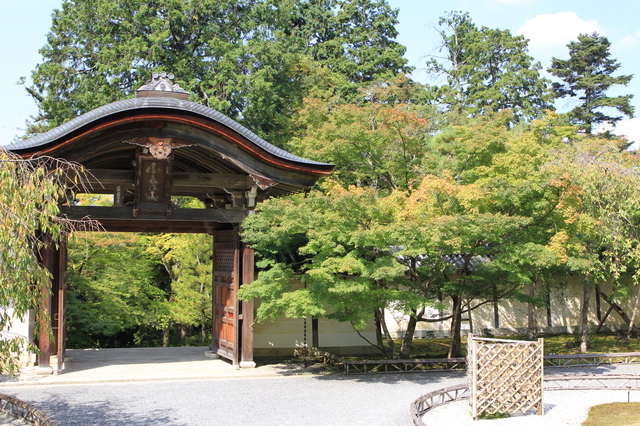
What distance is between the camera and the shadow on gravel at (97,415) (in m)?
9.12

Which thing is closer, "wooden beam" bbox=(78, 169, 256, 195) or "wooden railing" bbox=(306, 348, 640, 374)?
"wooden beam" bbox=(78, 169, 256, 195)

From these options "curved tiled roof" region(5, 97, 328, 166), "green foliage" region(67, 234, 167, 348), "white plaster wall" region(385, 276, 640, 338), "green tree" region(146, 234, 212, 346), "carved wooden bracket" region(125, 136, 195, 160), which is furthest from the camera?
"white plaster wall" region(385, 276, 640, 338)

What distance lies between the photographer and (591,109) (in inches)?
1412

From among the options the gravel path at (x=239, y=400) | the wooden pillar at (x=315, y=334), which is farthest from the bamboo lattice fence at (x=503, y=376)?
the wooden pillar at (x=315, y=334)

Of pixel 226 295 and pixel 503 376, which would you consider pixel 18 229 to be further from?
pixel 226 295

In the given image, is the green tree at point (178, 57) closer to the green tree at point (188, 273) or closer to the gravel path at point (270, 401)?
the green tree at point (188, 273)

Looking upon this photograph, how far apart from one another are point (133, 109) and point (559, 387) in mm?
10683

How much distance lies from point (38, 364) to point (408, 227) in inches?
328

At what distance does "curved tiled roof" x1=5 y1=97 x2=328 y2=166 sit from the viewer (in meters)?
11.9

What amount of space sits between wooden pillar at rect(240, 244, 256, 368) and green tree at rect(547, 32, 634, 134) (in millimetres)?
27268

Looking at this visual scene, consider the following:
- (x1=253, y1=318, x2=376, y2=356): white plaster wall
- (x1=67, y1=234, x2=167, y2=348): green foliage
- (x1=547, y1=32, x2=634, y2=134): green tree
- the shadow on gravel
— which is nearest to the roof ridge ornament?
(x1=253, y1=318, x2=376, y2=356): white plaster wall

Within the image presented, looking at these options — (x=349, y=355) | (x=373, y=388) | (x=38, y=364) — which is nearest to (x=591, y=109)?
(x=349, y=355)

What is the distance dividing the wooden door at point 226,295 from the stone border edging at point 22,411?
5.28 m

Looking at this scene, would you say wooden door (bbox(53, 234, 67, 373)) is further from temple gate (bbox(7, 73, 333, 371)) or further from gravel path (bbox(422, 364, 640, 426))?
gravel path (bbox(422, 364, 640, 426))
